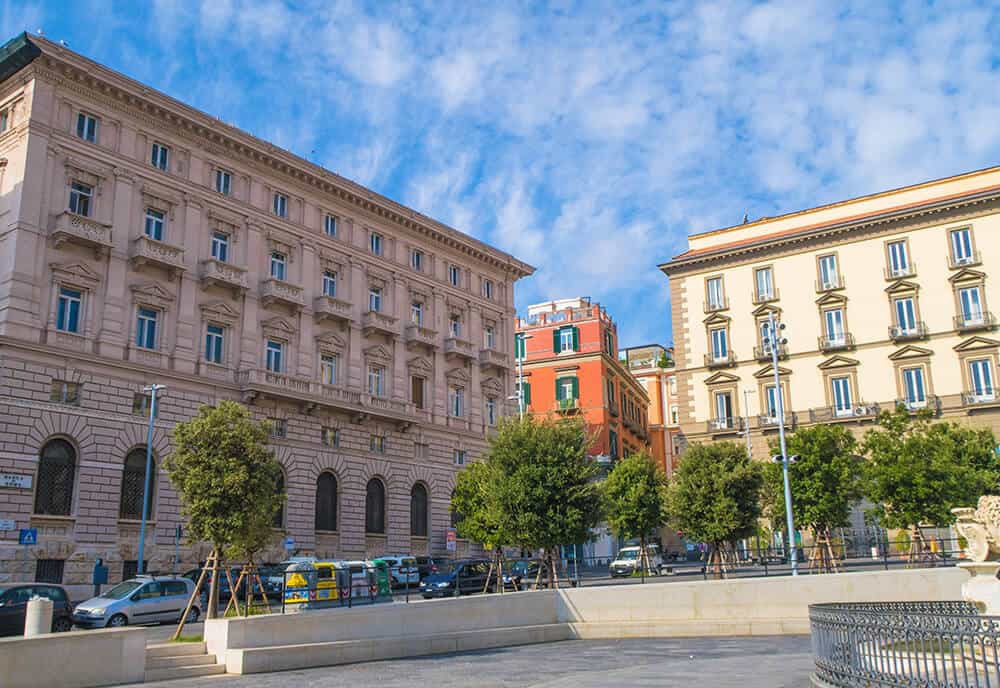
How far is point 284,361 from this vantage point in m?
44.1

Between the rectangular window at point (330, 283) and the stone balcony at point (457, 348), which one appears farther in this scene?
the stone balcony at point (457, 348)

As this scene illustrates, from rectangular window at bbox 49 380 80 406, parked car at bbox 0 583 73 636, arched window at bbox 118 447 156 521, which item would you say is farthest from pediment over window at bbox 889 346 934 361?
parked car at bbox 0 583 73 636

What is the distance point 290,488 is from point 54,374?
1224 centimetres

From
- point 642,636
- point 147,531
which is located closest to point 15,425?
point 147,531

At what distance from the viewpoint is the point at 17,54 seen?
35000 millimetres

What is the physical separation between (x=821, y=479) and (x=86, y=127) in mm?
34060

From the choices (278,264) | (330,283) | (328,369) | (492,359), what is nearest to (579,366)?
(492,359)

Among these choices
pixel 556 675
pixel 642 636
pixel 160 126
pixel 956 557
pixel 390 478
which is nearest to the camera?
pixel 556 675

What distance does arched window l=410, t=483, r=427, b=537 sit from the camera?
4988cm

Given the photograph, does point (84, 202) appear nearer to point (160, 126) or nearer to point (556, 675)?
point (160, 126)

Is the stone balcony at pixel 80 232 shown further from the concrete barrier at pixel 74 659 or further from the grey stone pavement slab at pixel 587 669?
the grey stone pavement slab at pixel 587 669

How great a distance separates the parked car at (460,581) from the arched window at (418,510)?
14563mm

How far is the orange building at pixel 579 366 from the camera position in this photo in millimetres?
70000

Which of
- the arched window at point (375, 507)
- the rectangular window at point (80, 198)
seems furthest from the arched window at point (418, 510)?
the rectangular window at point (80, 198)
